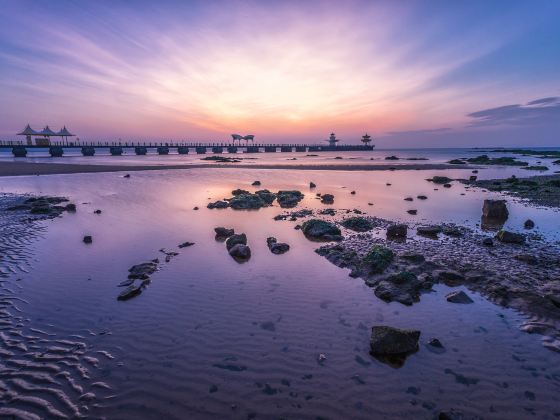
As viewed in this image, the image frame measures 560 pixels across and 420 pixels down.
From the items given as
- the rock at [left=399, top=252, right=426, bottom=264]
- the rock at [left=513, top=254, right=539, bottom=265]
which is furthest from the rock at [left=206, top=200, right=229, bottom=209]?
the rock at [left=513, top=254, right=539, bottom=265]

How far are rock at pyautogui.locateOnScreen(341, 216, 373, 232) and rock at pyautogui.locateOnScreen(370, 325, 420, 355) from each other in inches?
391

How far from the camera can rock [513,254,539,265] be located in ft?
37.4

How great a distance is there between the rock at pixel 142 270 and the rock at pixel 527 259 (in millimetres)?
14332

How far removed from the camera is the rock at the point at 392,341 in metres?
6.66

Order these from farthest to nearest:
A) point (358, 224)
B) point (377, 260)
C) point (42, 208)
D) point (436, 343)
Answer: point (42, 208) → point (358, 224) → point (377, 260) → point (436, 343)

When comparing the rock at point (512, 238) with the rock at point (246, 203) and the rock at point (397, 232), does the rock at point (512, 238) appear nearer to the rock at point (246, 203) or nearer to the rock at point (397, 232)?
the rock at point (397, 232)

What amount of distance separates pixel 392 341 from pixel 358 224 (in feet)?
35.3

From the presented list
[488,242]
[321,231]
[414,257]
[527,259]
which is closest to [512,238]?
[488,242]

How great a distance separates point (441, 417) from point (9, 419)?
7.18m

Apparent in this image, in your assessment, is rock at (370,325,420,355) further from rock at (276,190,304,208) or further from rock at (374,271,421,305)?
rock at (276,190,304,208)

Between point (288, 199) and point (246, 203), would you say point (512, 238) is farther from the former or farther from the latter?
point (246, 203)

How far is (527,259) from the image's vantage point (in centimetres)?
1153

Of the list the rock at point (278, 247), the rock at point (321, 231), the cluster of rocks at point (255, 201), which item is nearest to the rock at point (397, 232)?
the rock at point (321, 231)

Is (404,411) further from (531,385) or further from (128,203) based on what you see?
(128,203)
